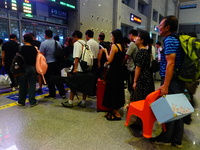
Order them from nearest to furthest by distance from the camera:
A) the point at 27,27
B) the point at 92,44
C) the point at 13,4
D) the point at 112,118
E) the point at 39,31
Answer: the point at 112,118
the point at 92,44
the point at 13,4
the point at 27,27
the point at 39,31

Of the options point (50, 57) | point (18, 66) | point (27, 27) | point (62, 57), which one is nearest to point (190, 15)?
point (27, 27)

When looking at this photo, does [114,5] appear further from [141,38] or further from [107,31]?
[141,38]

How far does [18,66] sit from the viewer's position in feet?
10.4

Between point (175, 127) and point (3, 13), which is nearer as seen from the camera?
point (175, 127)

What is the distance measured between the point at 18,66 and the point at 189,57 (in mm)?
2982

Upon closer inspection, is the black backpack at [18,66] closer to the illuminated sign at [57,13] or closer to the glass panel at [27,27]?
the glass panel at [27,27]

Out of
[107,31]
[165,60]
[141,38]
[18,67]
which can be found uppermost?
[107,31]

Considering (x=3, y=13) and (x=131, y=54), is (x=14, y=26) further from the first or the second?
(x=131, y=54)

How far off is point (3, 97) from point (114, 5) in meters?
8.55

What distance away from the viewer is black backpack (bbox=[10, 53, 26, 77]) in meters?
3.16

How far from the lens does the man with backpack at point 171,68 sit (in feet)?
5.94

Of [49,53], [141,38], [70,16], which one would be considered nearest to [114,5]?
[70,16]

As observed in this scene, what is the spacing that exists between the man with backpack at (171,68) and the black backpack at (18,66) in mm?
2657

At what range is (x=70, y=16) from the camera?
25.8ft
